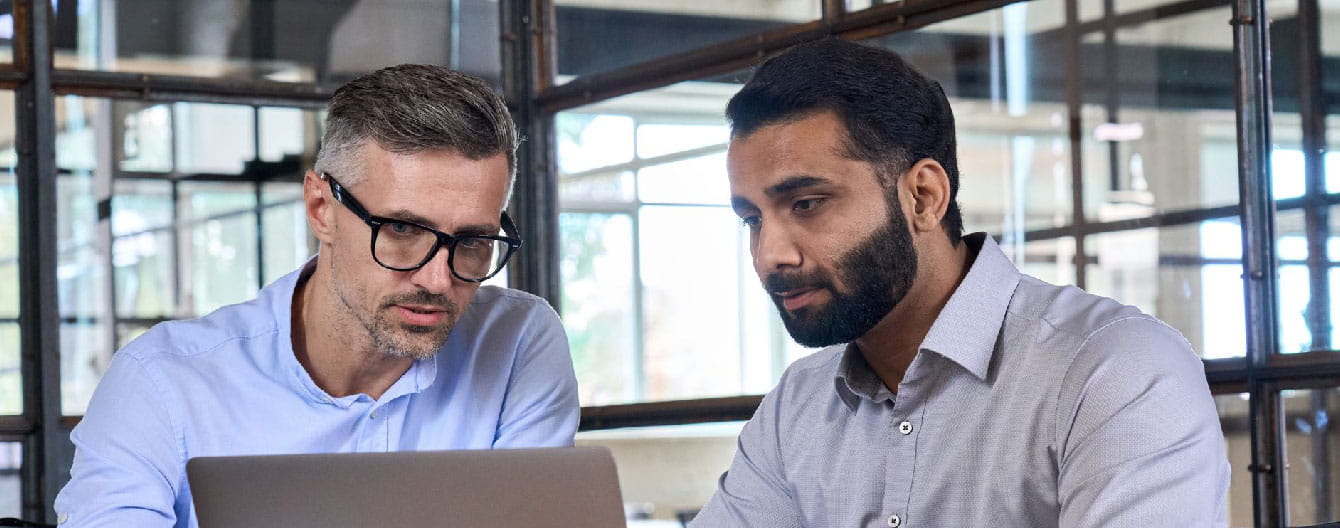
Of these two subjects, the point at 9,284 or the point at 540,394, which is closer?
the point at 540,394

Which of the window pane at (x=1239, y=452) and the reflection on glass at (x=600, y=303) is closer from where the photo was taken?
the window pane at (x=1239, y=452)

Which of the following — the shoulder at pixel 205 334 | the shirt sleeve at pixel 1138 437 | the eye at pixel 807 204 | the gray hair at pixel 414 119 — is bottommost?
the shirt sleeve at pixel 1138 437

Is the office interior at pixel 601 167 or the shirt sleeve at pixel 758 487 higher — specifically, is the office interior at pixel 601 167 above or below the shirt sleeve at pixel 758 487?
above

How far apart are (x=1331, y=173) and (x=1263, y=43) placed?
269 mm

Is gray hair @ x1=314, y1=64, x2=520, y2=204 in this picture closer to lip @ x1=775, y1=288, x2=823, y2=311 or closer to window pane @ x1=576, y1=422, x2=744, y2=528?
lip @ x1=775, y1=288, x2=823, y2=311

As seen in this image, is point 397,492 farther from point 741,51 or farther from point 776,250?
point 741,51

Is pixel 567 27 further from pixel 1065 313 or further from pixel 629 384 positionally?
pixel 1065 313

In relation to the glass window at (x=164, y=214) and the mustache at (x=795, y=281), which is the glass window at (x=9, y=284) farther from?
the mustache at (x=795, y=281)

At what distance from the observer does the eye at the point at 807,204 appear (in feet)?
5.40

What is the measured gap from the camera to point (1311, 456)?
2676mm

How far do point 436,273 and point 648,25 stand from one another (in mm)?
2069

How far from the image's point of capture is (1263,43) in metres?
2.67

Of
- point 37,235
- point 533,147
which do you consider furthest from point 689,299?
point 37,235

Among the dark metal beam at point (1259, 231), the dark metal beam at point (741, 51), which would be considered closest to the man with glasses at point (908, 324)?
the dark metal beam at point (1259, 231)
